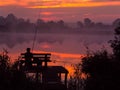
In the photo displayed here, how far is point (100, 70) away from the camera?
66.6ft

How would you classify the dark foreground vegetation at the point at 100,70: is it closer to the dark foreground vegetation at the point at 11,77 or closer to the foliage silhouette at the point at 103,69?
the foliage silhouette at the point at 103,69

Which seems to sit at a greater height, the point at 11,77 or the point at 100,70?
the point at 100,70

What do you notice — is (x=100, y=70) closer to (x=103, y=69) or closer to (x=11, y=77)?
(x=103, y=69)

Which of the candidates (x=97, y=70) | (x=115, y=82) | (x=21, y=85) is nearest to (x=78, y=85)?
(x=97, y=70)

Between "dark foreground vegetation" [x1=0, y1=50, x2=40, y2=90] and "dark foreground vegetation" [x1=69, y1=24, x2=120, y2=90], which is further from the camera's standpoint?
"dark foreground vegetation" [x1=69, y1=24, x2=120, y2=90]

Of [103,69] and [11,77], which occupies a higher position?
[103,69]

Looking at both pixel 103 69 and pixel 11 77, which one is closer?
pixel 11 77

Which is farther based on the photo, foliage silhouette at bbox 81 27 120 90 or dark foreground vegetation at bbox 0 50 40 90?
foliage silhouette at bbox 81 27 120 90

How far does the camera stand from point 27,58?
2358 centimetres

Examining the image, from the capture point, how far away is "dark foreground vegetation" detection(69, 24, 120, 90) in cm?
1933

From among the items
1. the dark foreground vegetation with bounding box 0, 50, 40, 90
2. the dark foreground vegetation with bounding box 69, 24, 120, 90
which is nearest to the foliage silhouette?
the dark foreground vegetation with bounding box 69, 24, 120, 90

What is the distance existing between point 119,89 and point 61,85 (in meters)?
5.56

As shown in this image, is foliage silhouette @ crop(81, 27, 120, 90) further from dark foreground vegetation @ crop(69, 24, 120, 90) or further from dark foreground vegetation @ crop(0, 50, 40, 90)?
dark foreground vegetation @ crop(0, 50, 40, 90)

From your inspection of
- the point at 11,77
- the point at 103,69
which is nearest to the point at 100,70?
the point at 103,69
